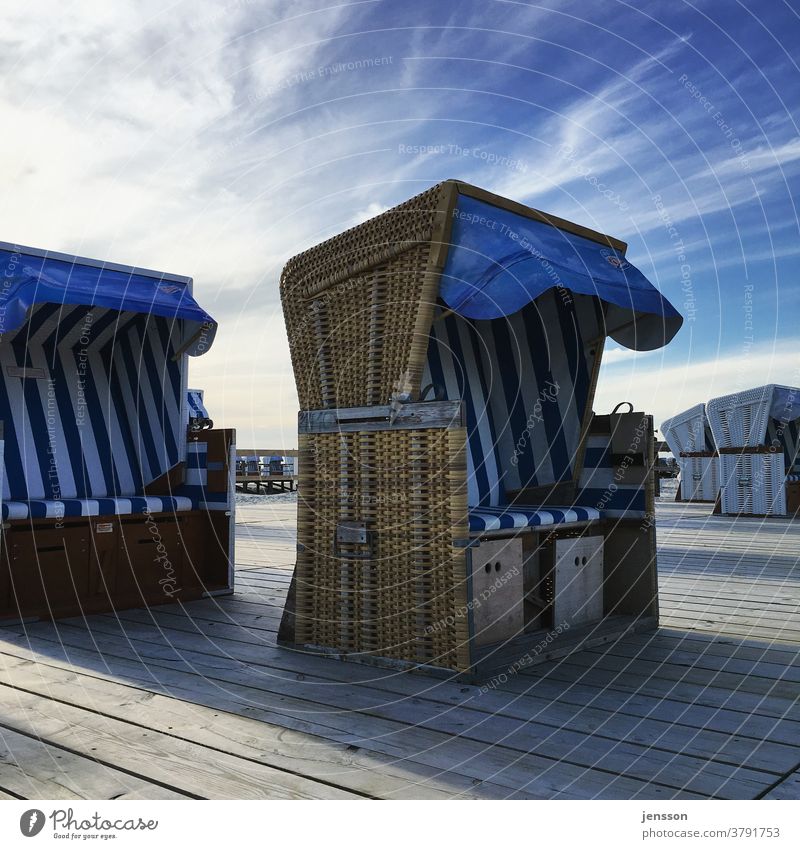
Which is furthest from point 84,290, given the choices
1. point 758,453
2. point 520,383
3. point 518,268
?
point 758,453

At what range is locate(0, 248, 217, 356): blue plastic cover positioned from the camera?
4.18 metres

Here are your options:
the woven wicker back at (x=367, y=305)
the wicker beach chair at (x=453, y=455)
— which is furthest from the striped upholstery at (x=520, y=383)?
the woven wicker back at (x=367, y=305)

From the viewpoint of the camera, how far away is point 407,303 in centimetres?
328

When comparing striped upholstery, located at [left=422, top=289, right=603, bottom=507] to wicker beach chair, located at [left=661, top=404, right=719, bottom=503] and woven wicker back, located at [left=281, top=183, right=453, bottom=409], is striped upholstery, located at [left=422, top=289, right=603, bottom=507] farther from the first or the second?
wicker beach chair, located at [left=661, top=404, right=719, bottom=503]

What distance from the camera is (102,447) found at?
538 centimetres

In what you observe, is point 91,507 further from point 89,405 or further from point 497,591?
point 497,591

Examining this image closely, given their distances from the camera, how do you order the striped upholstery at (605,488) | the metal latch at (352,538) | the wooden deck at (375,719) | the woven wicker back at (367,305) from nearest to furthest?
1. the wooden deck at (375,719)
2. the woven wicker back at (367,305)
3. the metal latch at (352,538)
4. the striped upholstery at (605,488)

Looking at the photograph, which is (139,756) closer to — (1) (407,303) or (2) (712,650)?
(1) (407,303)

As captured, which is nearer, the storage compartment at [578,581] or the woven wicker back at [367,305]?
the woven wicker back at [367,305]

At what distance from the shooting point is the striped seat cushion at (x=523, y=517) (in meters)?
3.27

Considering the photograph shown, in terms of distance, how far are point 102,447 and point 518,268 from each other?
3481 mm

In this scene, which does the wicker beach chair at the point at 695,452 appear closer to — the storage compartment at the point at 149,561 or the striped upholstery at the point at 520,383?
the striped upholstery at the point at 520,383

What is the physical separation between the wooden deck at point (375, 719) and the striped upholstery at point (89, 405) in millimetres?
1235

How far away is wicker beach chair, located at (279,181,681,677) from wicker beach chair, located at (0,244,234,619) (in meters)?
1.51
